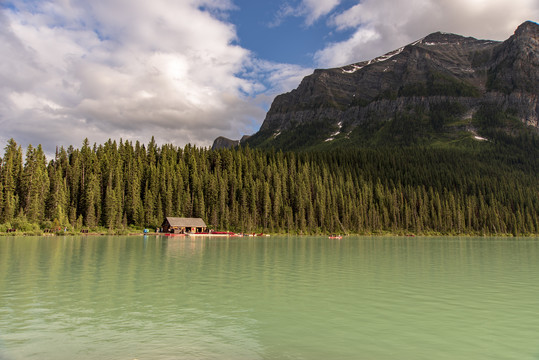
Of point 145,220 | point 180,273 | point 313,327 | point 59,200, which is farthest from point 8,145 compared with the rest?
point 313,327

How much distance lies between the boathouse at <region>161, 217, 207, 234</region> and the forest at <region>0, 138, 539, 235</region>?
22.7 ft

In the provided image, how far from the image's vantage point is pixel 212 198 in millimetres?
145625

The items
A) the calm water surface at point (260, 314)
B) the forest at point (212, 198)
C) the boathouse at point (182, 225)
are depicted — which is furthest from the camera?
the boathouse at point (182, 225)

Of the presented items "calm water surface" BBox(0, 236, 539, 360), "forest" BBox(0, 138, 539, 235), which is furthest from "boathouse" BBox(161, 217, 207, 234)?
"calm water surface" BBox(0, 236, 539, 360)

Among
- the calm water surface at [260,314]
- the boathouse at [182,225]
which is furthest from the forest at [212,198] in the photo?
the calm water surface at [260,314]

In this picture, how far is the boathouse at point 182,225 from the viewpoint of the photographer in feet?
400

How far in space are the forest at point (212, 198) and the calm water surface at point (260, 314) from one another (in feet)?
270

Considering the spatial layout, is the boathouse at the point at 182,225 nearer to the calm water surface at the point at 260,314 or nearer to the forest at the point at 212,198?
the forest at the point at 212,198

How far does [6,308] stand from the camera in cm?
2111

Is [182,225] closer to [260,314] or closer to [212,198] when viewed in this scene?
[212,198]

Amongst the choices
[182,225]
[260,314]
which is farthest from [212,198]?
[260,314]

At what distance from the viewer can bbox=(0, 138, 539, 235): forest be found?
11112 centimetres

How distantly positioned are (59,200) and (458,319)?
116639mm

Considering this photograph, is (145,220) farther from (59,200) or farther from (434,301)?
(434,301)
